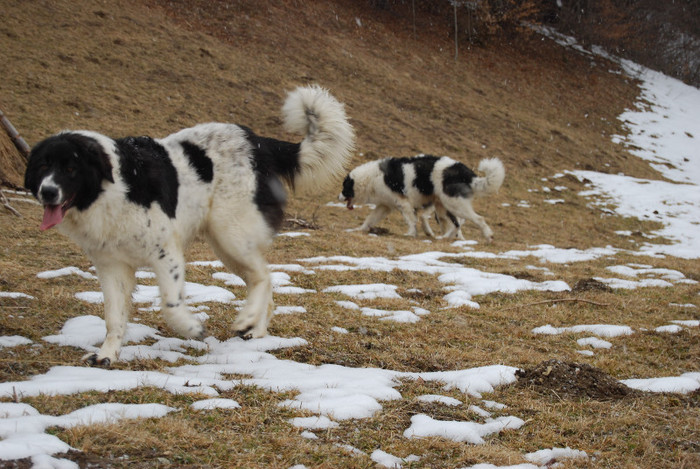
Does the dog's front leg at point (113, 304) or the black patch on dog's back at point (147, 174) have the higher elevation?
the black patch on dog's back at point (147, 174)

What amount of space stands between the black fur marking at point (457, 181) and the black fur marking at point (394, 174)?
1.02m

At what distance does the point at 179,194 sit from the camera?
4.48m

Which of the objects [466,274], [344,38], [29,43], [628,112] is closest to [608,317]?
[466,274]

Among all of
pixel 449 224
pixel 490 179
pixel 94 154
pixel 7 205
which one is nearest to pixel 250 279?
pixel 94 154

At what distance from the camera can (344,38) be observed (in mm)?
27875

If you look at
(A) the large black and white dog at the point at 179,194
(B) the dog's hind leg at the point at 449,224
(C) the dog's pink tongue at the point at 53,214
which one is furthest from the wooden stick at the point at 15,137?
(B) the dog's hind leg at the point at 449,224

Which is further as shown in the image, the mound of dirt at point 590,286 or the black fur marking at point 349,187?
the black fur marking at point 349,187

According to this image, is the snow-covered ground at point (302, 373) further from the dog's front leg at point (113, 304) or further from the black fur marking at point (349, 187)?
the black fur marking at point (349, 187)

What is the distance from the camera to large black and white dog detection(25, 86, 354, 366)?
13.1ft

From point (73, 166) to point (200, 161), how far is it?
102cm

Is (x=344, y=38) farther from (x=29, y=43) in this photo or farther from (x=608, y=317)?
(x=608, y=317)

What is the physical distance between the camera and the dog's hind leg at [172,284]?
429 centimetres

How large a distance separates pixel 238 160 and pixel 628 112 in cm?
3184

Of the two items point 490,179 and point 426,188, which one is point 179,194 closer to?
point 490,179
